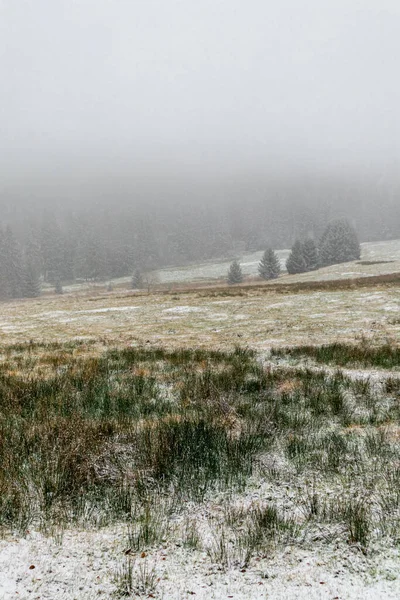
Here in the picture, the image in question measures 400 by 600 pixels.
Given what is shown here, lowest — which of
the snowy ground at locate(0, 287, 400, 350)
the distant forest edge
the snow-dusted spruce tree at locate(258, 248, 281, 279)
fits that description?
the snowy ground at locate(0, 287, 400, 350)

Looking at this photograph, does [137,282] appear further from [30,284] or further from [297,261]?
[297,261]

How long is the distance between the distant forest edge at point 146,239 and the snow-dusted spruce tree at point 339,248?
93.2 ft

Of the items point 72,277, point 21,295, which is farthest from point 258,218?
point 21,295

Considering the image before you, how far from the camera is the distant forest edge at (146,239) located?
11431cm

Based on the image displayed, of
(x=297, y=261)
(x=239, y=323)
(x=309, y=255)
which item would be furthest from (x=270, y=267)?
(x=239, y=323)

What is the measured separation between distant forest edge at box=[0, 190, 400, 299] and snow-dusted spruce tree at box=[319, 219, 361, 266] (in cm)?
2841

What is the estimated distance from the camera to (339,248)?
91.6 metres

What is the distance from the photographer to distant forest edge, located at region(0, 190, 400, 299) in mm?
114312

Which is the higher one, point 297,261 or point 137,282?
point 297,261

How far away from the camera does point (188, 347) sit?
51.2ft

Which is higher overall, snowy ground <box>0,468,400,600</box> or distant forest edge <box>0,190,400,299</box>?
distant forest edge <box>0,190,400,299</box>

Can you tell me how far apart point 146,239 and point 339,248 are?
281 ft

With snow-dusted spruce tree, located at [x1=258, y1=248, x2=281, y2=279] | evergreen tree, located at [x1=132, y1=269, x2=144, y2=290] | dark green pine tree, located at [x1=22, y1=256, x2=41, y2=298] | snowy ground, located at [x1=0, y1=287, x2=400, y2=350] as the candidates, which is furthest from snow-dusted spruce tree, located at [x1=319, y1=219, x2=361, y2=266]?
dark green pine tree, located at [x1=22, y1=256, x2=41, y2=298]

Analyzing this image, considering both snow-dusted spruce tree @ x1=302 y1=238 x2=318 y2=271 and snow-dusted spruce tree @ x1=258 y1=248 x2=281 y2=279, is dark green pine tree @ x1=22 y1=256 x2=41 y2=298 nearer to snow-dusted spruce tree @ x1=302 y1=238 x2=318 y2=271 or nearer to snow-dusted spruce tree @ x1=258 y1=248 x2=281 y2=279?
snow-dusted spruce tree @ x1=258 y1=248 x2=281 y2=279
